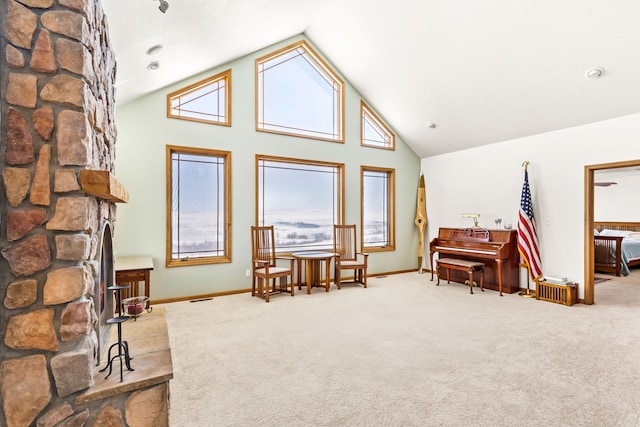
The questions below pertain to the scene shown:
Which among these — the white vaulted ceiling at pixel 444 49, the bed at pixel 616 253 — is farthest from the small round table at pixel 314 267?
the bed at pixel 616 253

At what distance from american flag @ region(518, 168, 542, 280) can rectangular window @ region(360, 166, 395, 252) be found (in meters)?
2.40

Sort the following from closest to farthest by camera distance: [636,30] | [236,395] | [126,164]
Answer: [236,395]
[636,30]
[126,164]

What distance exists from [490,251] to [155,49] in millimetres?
5307

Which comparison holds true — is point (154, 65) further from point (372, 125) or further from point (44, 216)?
point (372, 125)

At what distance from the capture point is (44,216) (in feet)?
5.13

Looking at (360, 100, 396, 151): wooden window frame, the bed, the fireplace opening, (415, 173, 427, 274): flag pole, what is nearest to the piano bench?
(415, 173, 427, 274): flag pole

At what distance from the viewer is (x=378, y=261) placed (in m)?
6.95

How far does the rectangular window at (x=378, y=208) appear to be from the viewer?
273 inches

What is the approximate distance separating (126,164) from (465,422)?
4755 mm

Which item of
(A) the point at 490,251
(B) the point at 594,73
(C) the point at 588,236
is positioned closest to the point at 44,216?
(B) the point at 594,73

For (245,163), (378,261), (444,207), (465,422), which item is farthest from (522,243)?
(245,163)

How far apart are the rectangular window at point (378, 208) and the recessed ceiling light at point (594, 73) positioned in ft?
11.5

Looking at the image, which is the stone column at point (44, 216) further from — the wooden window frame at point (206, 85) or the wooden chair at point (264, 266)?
the wooden window frame at point (206, 85)

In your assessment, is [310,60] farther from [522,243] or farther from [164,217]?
[522,243]
